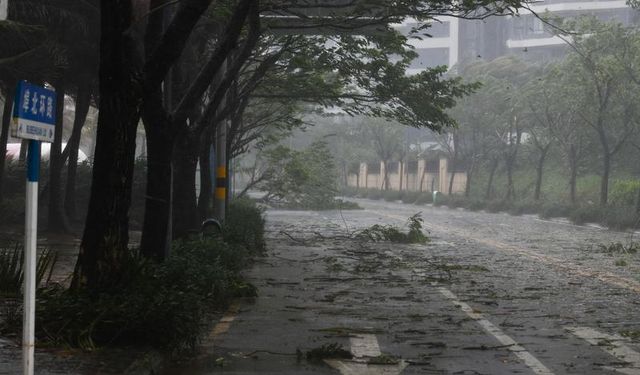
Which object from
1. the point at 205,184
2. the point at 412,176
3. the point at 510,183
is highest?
the point at 412,176

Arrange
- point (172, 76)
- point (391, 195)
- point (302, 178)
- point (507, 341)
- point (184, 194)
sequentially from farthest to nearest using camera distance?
point (391, 195) → point (302, 178) → point (184, 194) → point (172, 76) → point (507, 341)

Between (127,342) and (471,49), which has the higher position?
(471,49)

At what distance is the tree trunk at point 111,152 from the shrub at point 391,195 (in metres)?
71.2

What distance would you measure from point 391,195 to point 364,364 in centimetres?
7448

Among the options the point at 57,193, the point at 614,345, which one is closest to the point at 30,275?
the point at 614,345

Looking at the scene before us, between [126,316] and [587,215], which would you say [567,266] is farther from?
[587,215]

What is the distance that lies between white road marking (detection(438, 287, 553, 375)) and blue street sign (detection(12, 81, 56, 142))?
15.1ft

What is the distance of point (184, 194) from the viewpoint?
16891mm

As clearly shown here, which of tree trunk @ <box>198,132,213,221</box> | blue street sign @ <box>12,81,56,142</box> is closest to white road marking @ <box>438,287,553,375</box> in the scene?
blue street sign @ <box>12,81,56,142</box>

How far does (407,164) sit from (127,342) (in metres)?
81.3

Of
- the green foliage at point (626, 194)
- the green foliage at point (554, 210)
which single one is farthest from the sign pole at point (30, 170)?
the green foliage at point (554, 210)

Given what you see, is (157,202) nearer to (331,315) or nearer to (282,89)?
(331,315)

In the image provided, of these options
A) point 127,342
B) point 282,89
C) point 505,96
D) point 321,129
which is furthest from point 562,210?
point 321,129

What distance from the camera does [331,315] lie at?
11820mm
